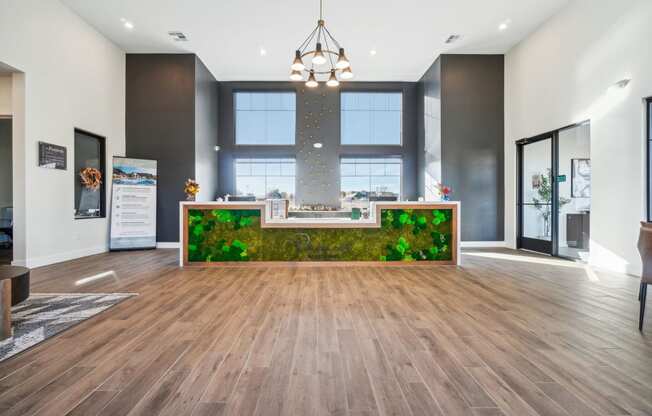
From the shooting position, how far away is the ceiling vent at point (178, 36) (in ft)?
21.6

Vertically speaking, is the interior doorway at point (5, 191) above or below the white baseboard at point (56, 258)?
above

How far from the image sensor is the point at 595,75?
5.23 meters

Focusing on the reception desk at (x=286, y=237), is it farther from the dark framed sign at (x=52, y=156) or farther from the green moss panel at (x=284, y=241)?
the dark framed sign at (x=52, y=156)

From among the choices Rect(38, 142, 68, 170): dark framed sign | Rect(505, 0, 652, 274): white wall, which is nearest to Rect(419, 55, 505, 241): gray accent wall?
Rect(505, 0, 652, 274): white wall

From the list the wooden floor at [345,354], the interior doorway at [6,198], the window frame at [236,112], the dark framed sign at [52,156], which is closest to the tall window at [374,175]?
the window frame at [236,112]

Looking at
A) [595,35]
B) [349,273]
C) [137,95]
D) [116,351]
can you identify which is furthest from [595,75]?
[137,95]

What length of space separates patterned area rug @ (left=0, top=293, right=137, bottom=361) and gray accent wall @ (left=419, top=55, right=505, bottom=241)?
21.6ft

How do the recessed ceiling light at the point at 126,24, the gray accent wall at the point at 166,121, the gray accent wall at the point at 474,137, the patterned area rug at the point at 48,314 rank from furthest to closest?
the gray accent wall at the point at 474,137, the gray accent wall at the point at 166,121, the recessed ceiling light at the point at 126,24, the patterned area rug at the point at 48,314

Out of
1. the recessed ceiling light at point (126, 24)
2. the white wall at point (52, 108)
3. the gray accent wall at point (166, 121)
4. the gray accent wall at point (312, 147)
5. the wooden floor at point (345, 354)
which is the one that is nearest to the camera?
the wooden floor at point (345, 354)

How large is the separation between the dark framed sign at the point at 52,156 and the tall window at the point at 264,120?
4017mm

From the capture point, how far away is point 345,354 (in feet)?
7.06

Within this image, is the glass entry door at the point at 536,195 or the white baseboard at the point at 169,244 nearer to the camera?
the glass entry door at the point at 536,195

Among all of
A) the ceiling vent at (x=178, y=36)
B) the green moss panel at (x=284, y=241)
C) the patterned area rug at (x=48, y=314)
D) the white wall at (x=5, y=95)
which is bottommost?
the patterned area rug at (x=48, y=314)

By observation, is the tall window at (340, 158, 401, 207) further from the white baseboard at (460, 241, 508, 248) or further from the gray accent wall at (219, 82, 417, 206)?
the white baseboard at (460, 241, 508, 248)
